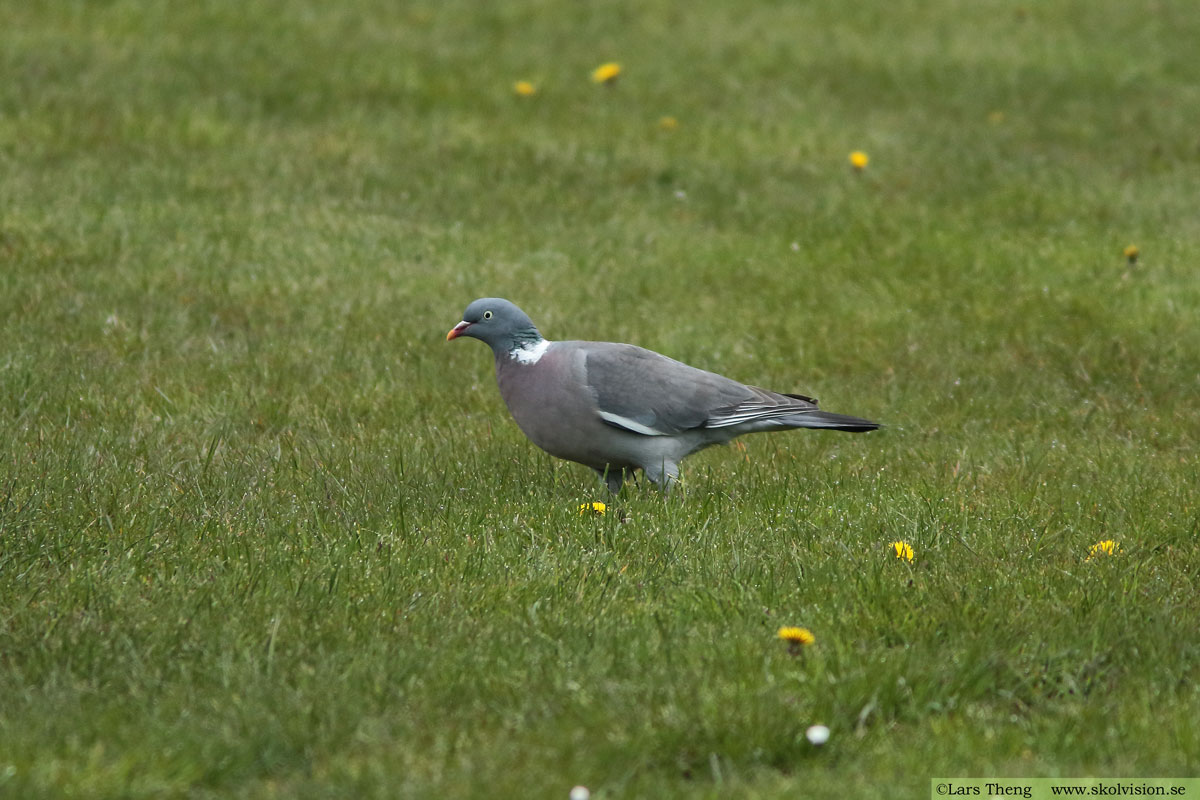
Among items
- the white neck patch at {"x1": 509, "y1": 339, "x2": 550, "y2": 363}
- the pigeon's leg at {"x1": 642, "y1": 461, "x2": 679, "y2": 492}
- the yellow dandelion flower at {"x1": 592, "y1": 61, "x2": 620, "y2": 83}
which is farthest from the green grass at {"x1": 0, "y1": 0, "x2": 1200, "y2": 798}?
the white neck patch at {"x1": 509, "y1": 339, "x2": 550, "y2": 363}

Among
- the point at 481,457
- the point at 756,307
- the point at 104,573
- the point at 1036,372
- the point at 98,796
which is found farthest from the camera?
the point at 756,307

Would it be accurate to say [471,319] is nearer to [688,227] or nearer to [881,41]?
[688,227]

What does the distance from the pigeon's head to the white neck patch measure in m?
0.02

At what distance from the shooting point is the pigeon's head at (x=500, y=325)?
239 inches

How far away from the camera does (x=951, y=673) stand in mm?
4039

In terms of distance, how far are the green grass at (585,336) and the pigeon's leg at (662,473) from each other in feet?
0.71

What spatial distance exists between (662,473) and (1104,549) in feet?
6.15

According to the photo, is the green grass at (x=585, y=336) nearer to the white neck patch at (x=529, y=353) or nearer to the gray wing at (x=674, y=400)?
the gray wing at (x=674, y=400)

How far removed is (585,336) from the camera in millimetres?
8367

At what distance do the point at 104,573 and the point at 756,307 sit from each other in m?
5.32

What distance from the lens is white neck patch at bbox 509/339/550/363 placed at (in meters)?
6.05

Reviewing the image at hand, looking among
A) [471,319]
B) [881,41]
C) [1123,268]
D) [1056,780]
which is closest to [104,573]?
[471,319]

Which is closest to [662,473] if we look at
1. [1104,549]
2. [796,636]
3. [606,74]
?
[1104,549]

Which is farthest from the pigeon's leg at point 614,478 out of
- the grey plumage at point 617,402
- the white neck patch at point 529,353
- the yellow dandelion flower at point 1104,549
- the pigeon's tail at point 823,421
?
the yellow dandelion flower at point 1104,549
